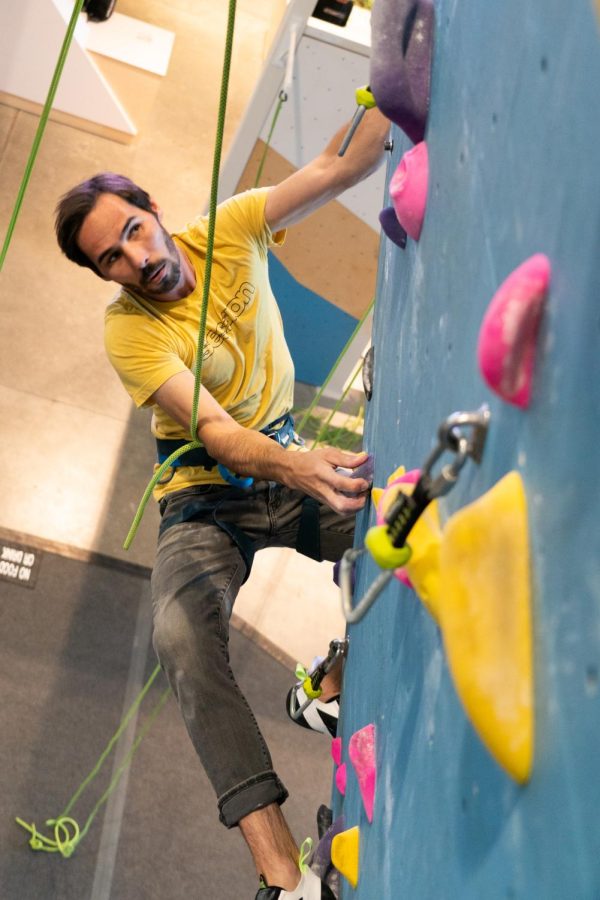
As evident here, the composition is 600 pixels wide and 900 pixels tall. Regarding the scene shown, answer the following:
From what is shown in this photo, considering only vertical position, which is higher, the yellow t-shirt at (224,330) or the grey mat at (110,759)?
the yellow t-shirt at (224,330)

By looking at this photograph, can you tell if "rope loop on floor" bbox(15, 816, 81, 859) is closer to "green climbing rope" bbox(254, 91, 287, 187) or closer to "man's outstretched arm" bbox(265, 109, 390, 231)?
"man's outstretched arm" bbox(265, 109, 390, 231)

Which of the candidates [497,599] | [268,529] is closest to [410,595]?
[497,599]

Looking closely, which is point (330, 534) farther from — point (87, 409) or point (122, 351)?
point (87, 409)

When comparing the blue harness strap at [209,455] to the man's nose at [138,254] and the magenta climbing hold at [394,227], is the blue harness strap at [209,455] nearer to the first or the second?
the man's nose at [138,254]

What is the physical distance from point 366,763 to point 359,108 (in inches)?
36.9

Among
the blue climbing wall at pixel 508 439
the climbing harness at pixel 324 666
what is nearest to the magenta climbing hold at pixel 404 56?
the blue climbing wall at pixel 508 439

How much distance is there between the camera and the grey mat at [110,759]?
225 centimetres

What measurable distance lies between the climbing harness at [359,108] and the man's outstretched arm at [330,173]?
45 millimetres

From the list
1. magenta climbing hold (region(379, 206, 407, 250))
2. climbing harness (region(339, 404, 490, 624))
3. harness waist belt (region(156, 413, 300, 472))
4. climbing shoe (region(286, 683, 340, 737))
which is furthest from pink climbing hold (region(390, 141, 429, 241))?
climbing shoe (region(286, 683, 340, 737))

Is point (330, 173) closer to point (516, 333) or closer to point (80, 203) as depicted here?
point (80, 203)

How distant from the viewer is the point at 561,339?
1.75 feet

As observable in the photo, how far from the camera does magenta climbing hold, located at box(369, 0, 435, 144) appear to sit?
1026 millimetres

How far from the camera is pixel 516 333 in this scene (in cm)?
56

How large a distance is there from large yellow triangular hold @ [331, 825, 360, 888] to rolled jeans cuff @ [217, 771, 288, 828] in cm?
34
